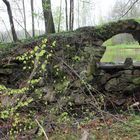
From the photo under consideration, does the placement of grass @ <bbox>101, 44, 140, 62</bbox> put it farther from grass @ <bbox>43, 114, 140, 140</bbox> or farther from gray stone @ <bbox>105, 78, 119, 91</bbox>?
grass @ <bbox>43, 114, 140, 140</bbox>

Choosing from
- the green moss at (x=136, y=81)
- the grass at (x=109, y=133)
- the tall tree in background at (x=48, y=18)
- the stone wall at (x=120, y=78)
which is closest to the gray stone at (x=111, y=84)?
the stone wall at (x=120, y=78)

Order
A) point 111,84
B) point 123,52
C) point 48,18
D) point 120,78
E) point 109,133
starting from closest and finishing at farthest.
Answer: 1. point 109,133
2. point 111,84
3. point 120,78
4. point 48,18
5. point 123,52

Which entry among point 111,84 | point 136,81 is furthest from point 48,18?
point 136,81

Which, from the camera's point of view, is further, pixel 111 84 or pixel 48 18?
pixel 48 18

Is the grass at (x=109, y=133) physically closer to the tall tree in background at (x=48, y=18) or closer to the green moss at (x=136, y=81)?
the green moss at (x=136, y=81)

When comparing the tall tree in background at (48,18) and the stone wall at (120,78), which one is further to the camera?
the tall tree in background at (48,18)

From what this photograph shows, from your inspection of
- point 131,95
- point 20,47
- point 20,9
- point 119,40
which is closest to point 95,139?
point 20,47

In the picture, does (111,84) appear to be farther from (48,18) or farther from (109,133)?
(109,133)

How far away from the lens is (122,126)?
633 cm

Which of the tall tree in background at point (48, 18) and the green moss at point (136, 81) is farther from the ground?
the tall tree in background at point (48, 18)

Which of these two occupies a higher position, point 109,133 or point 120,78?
point 120,78

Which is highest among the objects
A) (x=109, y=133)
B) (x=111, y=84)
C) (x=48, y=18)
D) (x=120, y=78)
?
(x=48, y=18)

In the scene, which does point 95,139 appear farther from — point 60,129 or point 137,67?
point 137,67

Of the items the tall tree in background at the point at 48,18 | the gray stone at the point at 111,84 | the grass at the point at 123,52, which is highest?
the tall tree in background at the point at 48,18
